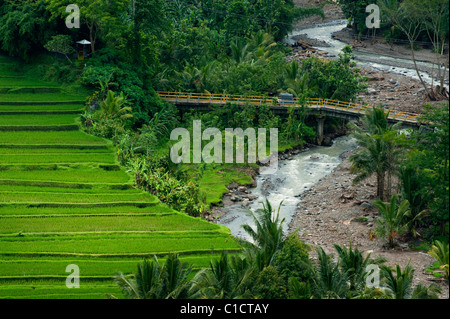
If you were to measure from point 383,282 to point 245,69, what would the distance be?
3015 centimetres

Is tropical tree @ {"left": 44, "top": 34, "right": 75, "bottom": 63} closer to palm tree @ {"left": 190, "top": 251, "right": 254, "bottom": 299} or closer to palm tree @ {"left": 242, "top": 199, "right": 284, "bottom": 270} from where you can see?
palm tree @ {"left": 242, "top": 199, "right": 284, "bottom": 270}

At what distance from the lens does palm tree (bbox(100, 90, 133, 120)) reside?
43406mm

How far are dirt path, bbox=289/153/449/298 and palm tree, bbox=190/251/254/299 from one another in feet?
22.4

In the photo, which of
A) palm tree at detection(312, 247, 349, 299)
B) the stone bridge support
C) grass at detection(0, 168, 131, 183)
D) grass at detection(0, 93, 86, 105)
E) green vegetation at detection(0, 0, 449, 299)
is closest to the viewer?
palm tree at detection(312, 247, 349, 299)

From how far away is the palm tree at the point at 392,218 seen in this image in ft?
106

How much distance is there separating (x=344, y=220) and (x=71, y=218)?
575 inches

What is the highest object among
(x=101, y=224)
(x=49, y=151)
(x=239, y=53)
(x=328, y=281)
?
(x=239, y=53)

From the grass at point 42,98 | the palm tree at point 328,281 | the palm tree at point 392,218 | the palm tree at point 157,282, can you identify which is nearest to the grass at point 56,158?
the grass at point 42,98

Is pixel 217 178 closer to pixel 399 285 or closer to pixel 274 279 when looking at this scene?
pixel 274 279

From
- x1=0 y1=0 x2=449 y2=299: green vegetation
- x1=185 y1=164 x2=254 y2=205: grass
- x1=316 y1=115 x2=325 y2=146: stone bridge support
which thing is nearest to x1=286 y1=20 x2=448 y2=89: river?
x1=0 y1=0 x2=449 y2=299: green vegetation

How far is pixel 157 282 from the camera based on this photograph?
23.5 m

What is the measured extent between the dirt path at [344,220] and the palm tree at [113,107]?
41.1 feet

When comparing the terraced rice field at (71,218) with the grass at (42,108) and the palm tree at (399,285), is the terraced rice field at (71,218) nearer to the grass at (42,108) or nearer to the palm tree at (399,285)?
the grass at (42,108)

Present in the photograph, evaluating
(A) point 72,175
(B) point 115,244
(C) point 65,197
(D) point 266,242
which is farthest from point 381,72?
(D) point 266,242
